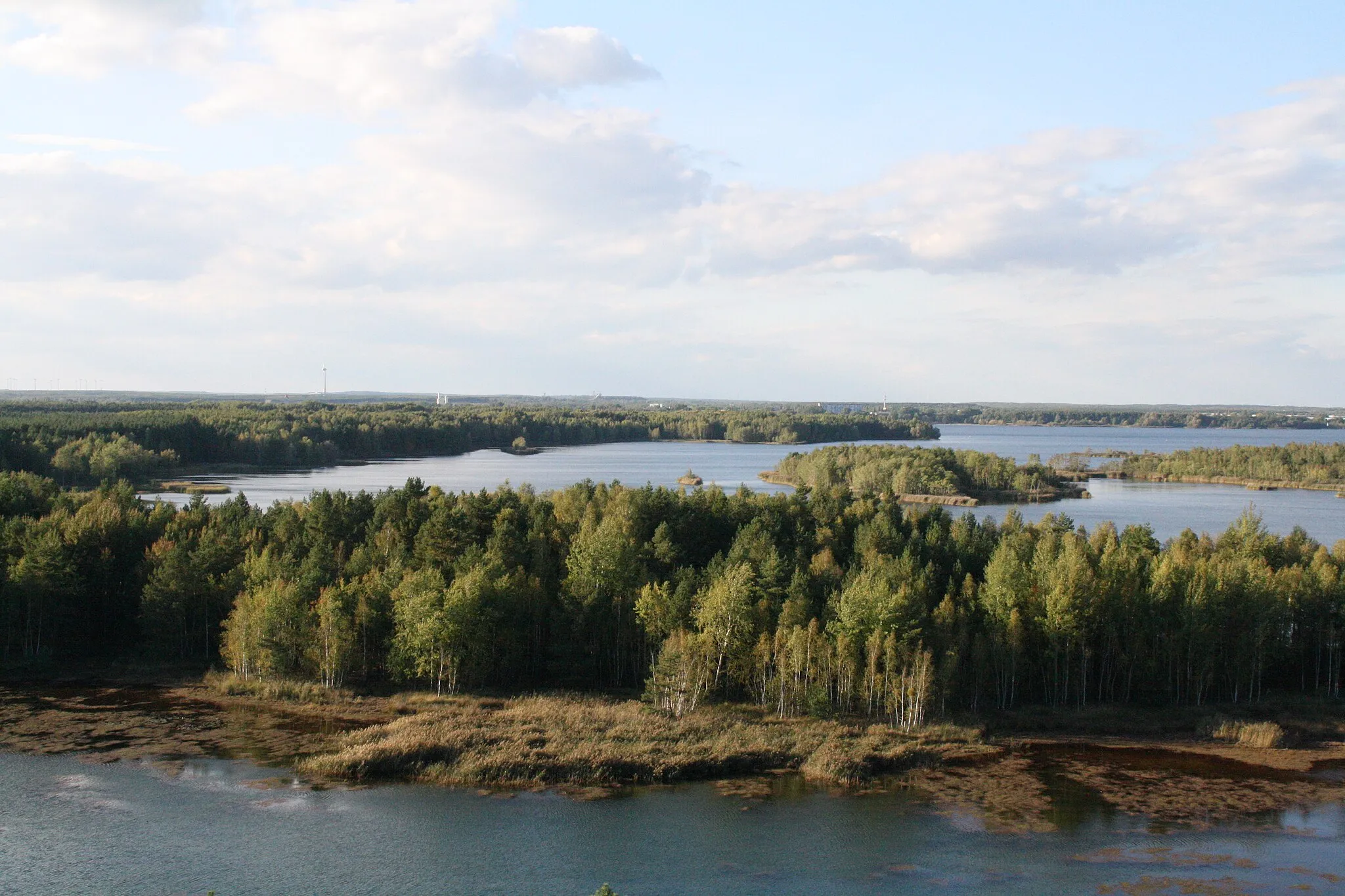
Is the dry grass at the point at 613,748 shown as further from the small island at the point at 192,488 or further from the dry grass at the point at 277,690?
the small island at the point at 192,488

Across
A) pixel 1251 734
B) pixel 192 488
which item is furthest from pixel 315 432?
pixel 1251 734

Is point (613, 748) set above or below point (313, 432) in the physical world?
below

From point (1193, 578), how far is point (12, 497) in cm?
3447

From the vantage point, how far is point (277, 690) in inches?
1009

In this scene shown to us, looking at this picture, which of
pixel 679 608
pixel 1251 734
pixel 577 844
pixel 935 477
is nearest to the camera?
pixel 577 844

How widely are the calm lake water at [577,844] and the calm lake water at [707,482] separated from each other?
24110 millimetres

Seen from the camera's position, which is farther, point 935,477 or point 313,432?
point 313,432

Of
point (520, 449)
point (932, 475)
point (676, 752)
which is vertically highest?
point (932, 475)

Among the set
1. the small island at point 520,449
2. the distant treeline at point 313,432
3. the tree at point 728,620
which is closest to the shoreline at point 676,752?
the tree at point 728,620

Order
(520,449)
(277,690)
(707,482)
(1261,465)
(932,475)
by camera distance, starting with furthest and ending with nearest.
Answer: (520,449)
(1261,465)
(707,482)
(932,475)
(277,690)

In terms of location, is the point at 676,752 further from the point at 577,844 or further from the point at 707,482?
the point at 707,482

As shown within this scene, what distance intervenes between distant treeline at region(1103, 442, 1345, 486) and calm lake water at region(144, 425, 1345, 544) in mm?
4023

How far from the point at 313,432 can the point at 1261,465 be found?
8120 cm

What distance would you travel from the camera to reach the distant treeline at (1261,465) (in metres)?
90.8
